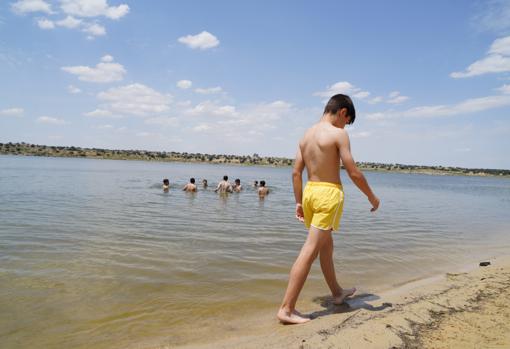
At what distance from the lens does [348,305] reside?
441 centimetres

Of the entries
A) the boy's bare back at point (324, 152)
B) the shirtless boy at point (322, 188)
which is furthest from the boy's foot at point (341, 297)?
the boy's bare back at point (324, 152)

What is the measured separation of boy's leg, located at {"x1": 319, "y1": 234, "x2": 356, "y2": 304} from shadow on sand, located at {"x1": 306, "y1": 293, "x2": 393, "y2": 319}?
0.31 feet

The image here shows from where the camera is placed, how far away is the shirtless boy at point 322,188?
3.77 metres

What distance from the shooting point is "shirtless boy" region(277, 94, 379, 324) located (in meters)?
3.77

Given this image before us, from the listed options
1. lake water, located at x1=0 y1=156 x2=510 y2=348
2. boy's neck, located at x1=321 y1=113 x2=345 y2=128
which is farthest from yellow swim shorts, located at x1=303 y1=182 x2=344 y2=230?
lake water, located at x1=0 y1=156 x2=510 y2=348

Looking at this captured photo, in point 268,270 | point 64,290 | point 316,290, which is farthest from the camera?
point 268,270

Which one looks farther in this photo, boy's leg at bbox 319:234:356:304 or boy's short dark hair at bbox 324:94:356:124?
boy's leg at bbox 319:234:356:304

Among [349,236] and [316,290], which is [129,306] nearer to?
[316,290]

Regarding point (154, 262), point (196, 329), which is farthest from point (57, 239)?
point (196, 329)

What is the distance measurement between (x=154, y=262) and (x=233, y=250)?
1.69 meters

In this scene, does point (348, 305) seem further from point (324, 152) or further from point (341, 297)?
point (324, 152)

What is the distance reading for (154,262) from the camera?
589 centimetres

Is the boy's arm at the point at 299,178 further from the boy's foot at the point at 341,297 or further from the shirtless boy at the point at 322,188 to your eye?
the boy's foot at the point at 341,297

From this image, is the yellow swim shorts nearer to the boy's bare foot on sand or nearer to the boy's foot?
the boy's bare foot on sand
